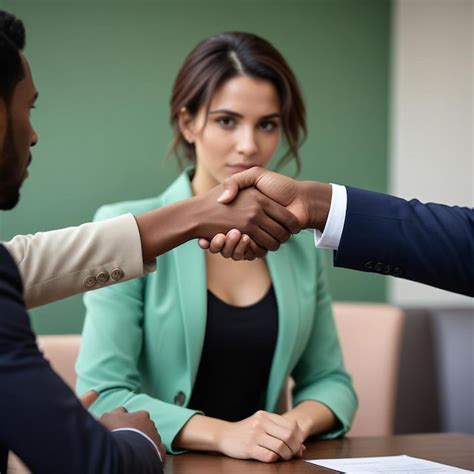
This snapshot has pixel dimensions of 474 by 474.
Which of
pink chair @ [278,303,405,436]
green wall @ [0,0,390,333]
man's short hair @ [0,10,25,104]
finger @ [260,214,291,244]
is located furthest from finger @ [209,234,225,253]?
green wall @ [0,0,390,333]

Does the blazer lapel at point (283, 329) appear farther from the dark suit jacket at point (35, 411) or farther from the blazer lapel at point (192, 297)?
the dark suit jacket at point (35, 411)

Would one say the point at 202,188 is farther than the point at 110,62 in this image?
No

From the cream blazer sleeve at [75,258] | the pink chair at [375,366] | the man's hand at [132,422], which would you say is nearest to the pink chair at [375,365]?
the pink chair at [375,366]

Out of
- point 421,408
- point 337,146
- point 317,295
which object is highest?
point 337,146

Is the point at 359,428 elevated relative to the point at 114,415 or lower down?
lower down

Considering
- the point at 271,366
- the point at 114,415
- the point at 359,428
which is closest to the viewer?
the point at 114,415

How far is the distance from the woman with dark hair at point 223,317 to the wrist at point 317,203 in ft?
0.53

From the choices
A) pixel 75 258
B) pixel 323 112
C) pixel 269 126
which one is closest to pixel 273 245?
pixel 269 126

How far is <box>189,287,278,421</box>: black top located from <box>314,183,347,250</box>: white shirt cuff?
0.41m

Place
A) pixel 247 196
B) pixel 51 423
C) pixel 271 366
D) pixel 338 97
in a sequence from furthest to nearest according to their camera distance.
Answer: pixel 338 97
pixel 271 366
pixel 247 196
pixel 51 423

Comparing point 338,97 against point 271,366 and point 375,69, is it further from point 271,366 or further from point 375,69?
point 271,366

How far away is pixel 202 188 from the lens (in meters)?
2.39

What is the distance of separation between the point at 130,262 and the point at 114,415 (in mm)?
286

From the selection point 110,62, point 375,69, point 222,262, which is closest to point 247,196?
point 222,262
